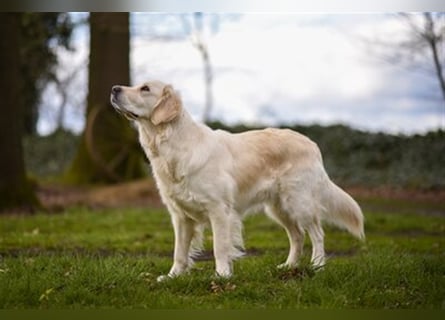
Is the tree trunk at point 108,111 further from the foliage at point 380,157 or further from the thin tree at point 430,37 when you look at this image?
the thin tree at point 430,37

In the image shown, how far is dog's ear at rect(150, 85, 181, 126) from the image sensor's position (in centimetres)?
480

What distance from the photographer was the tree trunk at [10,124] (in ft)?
29.2

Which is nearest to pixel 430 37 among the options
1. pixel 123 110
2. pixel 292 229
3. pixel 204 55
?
pixel 204 55

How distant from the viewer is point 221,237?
16.2 feet

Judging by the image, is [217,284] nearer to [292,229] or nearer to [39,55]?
[292,229]

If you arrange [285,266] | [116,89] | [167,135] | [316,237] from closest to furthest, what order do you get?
1. [116,89]
2. [167,135]
3. [285,266]
4. [316,237]

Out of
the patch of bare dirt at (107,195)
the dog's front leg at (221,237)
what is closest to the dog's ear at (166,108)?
the dog's front leg at (221,237)

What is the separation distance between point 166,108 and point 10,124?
4.70m

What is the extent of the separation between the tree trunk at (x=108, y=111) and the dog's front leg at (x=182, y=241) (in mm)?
5880

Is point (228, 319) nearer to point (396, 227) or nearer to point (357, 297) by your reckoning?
point (357, 297)

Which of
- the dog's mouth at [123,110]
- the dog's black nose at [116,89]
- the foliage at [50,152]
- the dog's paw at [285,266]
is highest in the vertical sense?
the dog's black nose at [116,89]

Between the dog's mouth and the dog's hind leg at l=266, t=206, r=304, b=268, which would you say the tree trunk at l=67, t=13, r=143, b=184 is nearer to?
the dog's hind leg at l=266, t=206, r=304, b=268

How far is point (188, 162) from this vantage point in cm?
486

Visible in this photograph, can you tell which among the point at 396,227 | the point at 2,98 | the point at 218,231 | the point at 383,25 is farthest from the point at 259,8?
the point at 383,25
